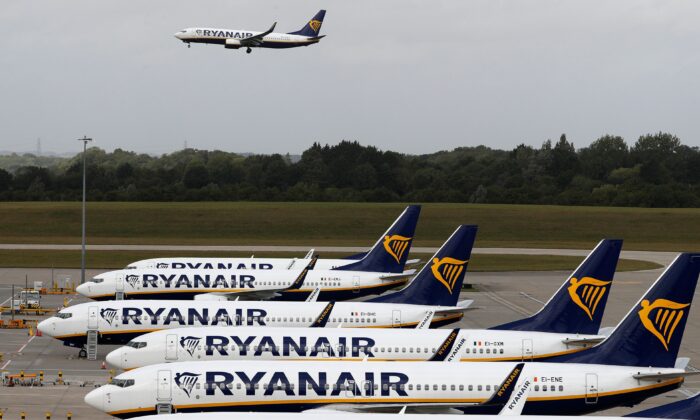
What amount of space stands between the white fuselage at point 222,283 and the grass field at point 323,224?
68.6 metres

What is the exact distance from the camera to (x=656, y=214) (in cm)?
16938

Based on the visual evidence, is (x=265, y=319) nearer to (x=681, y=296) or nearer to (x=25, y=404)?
(x=25, y=404)

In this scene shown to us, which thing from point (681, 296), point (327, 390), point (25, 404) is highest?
point (681, 296)

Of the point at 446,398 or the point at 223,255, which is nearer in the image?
the point at 446,398

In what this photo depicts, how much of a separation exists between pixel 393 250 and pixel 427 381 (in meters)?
38.9

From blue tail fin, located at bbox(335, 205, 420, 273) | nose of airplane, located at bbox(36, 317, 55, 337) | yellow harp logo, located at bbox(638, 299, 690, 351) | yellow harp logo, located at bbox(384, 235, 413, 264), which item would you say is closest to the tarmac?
nose of airplane, located at bbox(36, 317, 55, 337)

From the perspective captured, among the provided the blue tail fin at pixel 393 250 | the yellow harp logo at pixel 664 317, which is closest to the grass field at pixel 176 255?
the blue tail fin at pixel 393 250

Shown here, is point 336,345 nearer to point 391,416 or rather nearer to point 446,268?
point 391,416

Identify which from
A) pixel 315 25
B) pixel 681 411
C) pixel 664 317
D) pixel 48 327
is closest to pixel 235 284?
pixel 48 327

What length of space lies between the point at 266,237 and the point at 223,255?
31008mm

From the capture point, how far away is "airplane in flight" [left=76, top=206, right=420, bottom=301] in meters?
68.6

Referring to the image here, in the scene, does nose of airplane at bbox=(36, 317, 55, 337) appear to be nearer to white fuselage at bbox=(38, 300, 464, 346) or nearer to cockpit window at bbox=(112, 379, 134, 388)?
white fuselage at bbox=(38, 300, 464, 346)

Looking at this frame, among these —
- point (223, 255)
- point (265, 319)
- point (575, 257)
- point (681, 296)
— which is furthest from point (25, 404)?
point (575, 257)

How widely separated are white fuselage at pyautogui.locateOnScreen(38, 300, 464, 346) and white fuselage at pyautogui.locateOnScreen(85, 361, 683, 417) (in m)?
15.5
